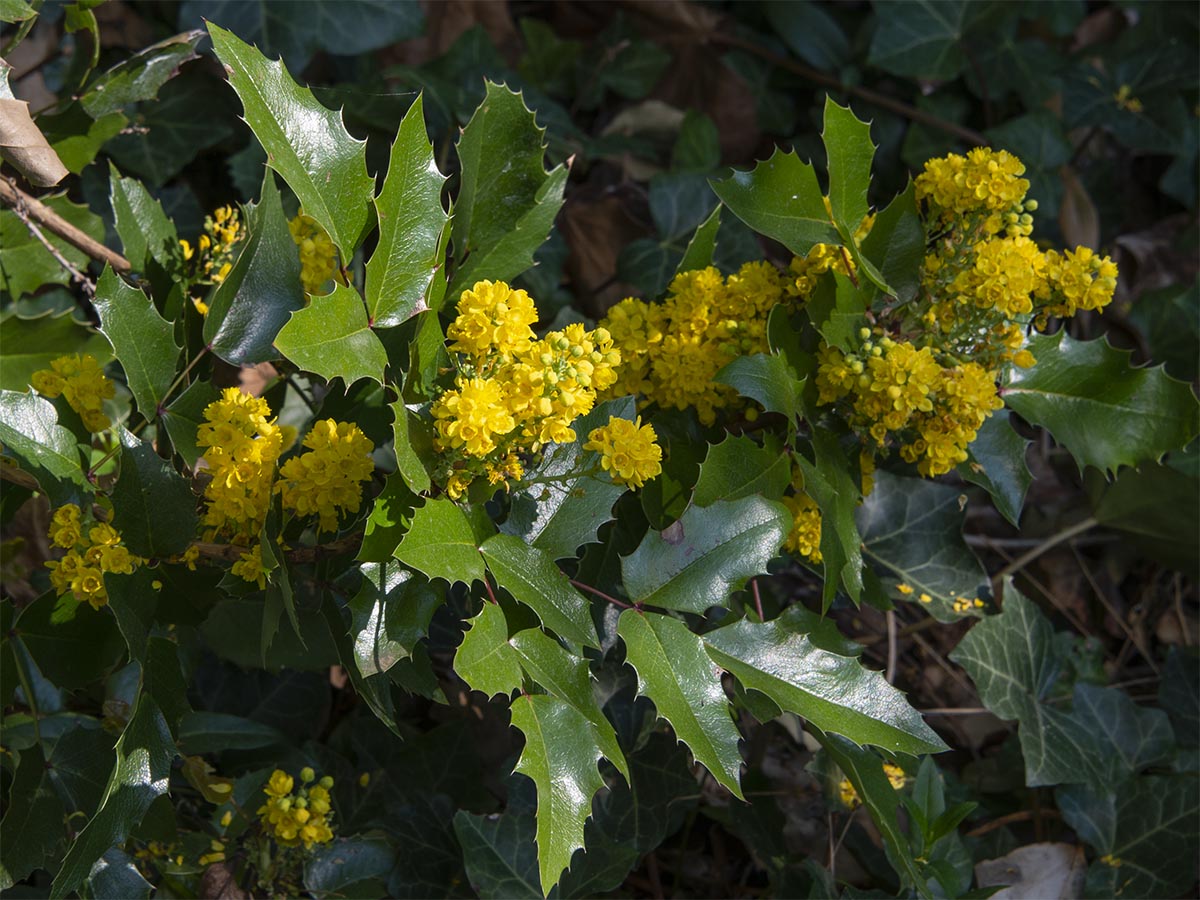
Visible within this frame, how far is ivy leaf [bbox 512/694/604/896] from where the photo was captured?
1073 millimetres

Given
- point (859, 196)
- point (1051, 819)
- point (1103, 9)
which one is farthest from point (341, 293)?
point (1103, 9)

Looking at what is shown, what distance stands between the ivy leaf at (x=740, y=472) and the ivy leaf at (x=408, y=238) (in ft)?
1.25

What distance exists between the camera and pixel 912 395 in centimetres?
128

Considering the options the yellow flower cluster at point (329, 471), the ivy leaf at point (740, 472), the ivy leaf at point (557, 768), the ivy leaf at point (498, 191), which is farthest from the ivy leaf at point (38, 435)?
the ivy leaf at point (740, 472)

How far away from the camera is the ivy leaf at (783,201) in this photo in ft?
4.41

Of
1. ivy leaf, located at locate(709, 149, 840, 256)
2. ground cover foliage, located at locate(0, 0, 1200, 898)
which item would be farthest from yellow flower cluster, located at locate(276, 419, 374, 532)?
ivy leaf, located at locate(709, 149, 840, 256)

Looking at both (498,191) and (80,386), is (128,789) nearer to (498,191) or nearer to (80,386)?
(80,386)

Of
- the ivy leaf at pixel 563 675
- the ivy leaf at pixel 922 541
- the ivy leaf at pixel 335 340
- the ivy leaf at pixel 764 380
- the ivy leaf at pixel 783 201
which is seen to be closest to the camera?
the ivy leaf at pixel 335 340

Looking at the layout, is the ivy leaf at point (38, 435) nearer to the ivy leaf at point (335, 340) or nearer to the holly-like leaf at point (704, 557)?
the ivy leaf at point (335, 340)

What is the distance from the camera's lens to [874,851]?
6.36 feet

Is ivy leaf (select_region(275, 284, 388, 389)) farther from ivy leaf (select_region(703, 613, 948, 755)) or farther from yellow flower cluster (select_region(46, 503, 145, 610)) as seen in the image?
ivy leaf (select_region(703, 613, 948, 755))

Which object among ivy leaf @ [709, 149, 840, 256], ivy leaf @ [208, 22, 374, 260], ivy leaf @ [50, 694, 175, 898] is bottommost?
ivy leaf @ [50, 694, 175, 898]

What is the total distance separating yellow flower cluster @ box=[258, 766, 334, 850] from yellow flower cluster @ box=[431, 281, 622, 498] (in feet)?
1.96

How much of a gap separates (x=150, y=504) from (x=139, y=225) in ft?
1.83
